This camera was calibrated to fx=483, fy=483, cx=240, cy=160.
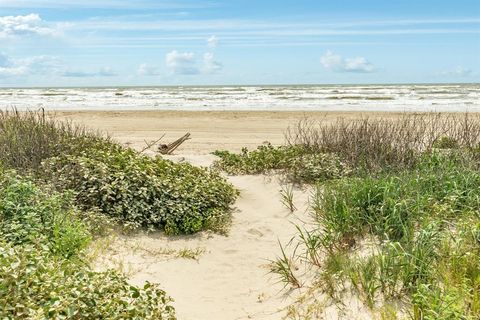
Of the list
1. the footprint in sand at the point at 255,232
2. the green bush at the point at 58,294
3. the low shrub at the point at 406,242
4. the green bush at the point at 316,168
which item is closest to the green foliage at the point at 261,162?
the green bush at the point at 316,168

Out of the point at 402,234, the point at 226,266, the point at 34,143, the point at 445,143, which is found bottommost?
the point at 226,266

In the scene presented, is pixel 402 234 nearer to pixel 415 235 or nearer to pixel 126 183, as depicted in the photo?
pixel 415 235

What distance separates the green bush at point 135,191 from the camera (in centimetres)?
725

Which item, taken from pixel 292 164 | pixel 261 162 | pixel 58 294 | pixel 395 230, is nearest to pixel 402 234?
pixel 395 230

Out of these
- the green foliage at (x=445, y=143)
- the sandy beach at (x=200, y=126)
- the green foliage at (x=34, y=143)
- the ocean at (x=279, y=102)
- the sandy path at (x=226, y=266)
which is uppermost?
the green foliage at (x=34, y=143)

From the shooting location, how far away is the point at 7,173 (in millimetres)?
6953

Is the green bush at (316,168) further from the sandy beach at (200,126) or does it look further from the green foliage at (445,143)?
the sandy beach at (200,126)

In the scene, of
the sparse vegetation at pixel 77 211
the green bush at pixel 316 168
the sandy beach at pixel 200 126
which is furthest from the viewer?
the sandy beach at pixel 200 126

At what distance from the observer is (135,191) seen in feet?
24.4

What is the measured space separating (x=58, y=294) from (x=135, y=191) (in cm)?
355

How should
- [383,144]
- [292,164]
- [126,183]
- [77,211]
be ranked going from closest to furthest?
[77,211]
[126,183]
[292,164]
[383,144]

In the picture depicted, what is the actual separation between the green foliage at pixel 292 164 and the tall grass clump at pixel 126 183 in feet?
4.79

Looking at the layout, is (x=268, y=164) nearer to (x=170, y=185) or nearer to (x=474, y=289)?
(x=170, y=185)

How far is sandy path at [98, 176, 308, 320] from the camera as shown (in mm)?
5352
